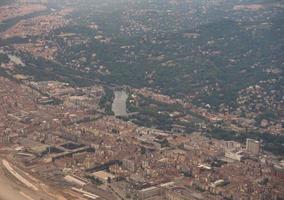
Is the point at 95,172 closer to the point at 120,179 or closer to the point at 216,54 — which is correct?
the point at 120,179

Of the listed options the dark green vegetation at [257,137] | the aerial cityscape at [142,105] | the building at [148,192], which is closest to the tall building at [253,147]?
the aerial cityscape at [142,105]

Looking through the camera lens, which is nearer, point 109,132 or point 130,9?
point 109,132

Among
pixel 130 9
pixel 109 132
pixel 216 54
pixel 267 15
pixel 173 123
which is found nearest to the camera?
pixel 109 132

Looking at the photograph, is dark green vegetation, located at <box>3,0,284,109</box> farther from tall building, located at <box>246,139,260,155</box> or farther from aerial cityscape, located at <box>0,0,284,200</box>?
tall building, located at <box>246,139,260,155</box>

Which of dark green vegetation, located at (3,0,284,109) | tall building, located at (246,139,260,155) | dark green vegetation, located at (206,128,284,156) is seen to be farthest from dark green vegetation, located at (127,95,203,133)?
tall building, located at (246,139,260,155)

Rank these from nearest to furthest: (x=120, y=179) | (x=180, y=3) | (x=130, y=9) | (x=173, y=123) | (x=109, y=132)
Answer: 1. (x=120, y=179)
2. (x=109, y=132)
3. (x=173, y=123)
4. (x=130, y=9)
5. (x=180, y=3)

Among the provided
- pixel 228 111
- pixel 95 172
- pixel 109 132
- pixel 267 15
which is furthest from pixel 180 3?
pixel 95 172

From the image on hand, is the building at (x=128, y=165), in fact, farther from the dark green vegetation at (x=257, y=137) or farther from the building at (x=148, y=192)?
the dark green vegetation at (x=257, y=137)
